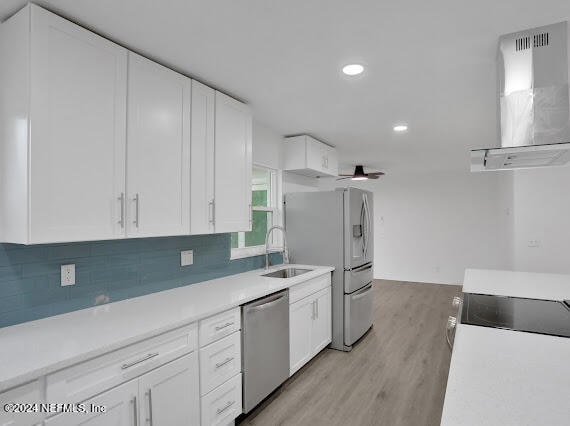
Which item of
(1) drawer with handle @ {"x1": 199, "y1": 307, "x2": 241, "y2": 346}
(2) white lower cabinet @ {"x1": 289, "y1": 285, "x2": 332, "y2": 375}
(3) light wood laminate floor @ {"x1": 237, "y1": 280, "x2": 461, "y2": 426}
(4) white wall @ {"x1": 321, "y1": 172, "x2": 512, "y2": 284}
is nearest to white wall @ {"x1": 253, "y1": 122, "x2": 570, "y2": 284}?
(4) white wall @ {"x1": 321, "y1": 172, "x2": 512, "y2": 284}

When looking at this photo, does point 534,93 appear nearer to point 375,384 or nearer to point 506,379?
point 506,379

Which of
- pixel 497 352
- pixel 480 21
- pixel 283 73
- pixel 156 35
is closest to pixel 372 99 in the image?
pixel 283 73

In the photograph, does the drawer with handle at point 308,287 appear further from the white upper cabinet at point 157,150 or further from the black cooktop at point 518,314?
the black cooktop at point 518,314

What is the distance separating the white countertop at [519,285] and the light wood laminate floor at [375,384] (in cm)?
88

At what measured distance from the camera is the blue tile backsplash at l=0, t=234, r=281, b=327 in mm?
1628

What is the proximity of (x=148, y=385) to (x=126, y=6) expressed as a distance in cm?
179

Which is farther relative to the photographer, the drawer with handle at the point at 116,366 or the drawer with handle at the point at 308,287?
the drawer with handle at the point at 308,287

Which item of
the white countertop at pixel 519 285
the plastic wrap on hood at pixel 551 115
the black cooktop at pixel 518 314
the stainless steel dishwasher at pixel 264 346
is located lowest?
the stainless steel dishwasher at pixel 264 346

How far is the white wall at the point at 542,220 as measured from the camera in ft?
12.1

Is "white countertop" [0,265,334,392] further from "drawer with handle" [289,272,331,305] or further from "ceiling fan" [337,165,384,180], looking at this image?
"ceiling fan" [337,165,384,180]

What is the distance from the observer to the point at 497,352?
4.24 ft

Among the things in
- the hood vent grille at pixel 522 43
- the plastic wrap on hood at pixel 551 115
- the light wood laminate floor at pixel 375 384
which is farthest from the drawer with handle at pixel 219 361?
the hood vent grille at pixel 522 43

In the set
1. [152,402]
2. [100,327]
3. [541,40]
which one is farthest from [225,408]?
[541,40]

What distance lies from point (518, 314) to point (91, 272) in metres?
2.46
